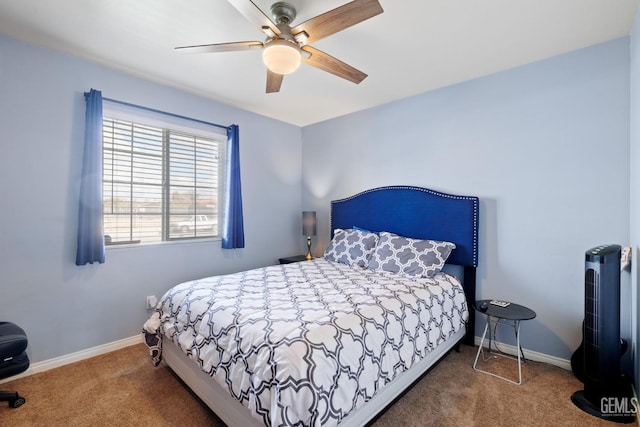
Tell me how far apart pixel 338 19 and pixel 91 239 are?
260cm

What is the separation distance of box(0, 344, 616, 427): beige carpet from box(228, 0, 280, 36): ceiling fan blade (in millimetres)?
2370

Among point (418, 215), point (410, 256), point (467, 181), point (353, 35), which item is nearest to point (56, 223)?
point (353, 35)

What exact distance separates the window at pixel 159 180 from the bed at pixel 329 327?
111 cm

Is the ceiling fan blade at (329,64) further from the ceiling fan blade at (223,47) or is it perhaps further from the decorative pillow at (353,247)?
the decorative pillow at (353,247)

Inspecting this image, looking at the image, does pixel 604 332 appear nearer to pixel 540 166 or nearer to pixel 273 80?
pixel 540 166

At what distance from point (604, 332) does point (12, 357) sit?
367cm

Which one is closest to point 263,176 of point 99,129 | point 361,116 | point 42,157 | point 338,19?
point 361,116

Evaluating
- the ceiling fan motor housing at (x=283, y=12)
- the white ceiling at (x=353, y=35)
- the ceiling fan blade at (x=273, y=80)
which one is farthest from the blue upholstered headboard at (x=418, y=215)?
the ceiling fan motor housing at (x=283, y=12)

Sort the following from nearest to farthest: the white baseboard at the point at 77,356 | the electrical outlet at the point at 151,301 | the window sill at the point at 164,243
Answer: the white baseboard at the point at 77,356, the window sill at the point at 164,243, the electrical outlet at the point at 151,301

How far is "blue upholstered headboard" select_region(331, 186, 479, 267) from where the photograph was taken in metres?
2.80

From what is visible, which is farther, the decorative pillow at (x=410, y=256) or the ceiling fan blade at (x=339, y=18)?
the decorative pillow at (x=410, y=256)

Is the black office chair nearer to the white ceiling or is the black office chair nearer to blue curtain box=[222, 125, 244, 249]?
blue curtain box=[222, 125, 244, 249]

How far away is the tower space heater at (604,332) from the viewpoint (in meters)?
1.82

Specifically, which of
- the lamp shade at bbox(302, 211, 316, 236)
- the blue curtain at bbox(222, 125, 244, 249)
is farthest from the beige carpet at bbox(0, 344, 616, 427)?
the lamp shade at bbox(302, 211, 316, 236)
